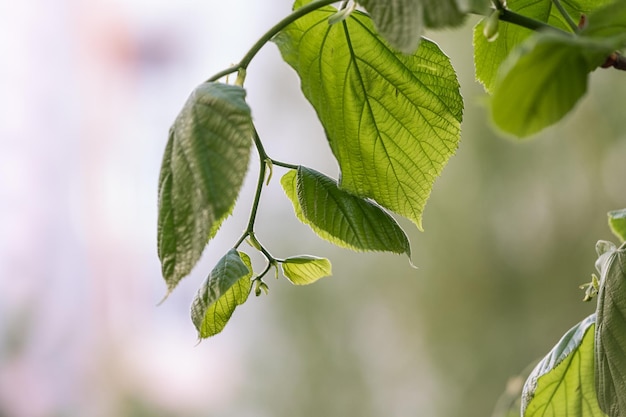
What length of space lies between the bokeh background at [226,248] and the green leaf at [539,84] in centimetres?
179

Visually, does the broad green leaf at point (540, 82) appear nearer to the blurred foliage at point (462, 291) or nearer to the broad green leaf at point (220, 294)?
the broad green leaf at point (220, 294)

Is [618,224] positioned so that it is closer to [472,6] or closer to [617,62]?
[617,62]

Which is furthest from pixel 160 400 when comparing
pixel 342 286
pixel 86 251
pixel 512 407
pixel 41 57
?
pixel 512 407

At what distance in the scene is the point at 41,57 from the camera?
2.16 metres

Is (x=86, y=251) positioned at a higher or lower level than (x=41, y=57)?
lower

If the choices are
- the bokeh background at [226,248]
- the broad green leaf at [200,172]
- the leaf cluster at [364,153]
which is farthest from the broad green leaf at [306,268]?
the bokeh background at [226,248]

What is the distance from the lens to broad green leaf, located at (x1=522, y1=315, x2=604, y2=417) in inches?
17.3

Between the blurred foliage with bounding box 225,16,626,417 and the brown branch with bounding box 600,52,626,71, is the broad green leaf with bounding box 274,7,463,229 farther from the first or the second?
the blurred foliage with bounding box 225,16,626,417

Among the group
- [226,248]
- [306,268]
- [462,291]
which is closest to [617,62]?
[306,268]

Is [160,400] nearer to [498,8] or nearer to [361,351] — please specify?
[361,351]

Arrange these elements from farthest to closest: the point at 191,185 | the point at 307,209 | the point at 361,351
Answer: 1. the point at 361,351
2. the point at 307,209
3. the point at 191,185

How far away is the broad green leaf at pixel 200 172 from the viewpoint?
0.25 meters

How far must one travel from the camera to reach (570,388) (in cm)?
45

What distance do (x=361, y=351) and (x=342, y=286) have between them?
0.21 m
